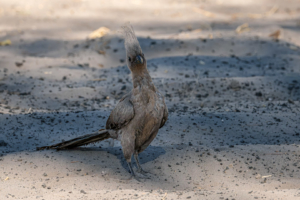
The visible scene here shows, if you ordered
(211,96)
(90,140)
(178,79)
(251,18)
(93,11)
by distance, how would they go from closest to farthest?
1. (90,140)
2. (211,96)
3. (178,79)
4. (251,18)
5. (93,11)

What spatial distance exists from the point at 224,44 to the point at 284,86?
345 centimetres

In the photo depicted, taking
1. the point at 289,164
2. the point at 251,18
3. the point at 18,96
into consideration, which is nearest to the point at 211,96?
the point at 289,164

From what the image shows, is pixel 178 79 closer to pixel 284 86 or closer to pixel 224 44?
pixel 284 86

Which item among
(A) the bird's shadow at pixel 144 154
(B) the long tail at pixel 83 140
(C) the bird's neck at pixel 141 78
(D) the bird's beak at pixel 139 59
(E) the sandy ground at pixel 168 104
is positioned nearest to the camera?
(D) the bird's beak at pixel 139 59

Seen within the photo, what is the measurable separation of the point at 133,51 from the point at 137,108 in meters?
0.63

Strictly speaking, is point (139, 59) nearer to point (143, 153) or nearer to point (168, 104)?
point (143, 153)

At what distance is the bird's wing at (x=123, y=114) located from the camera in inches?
176

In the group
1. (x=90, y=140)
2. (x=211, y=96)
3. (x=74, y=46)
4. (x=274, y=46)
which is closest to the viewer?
(x=90, y=140)

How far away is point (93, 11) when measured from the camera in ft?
53.6

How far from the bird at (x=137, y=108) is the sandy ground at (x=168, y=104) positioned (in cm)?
50

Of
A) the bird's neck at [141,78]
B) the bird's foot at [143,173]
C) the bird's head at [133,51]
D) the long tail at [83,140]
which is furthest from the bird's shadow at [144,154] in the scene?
the bird's head at [133,51]

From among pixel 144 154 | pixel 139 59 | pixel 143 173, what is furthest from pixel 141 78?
pixel 144 154

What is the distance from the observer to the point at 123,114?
452 cm

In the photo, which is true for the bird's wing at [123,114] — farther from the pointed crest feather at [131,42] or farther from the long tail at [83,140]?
the pointed crest feather at [131,42]
